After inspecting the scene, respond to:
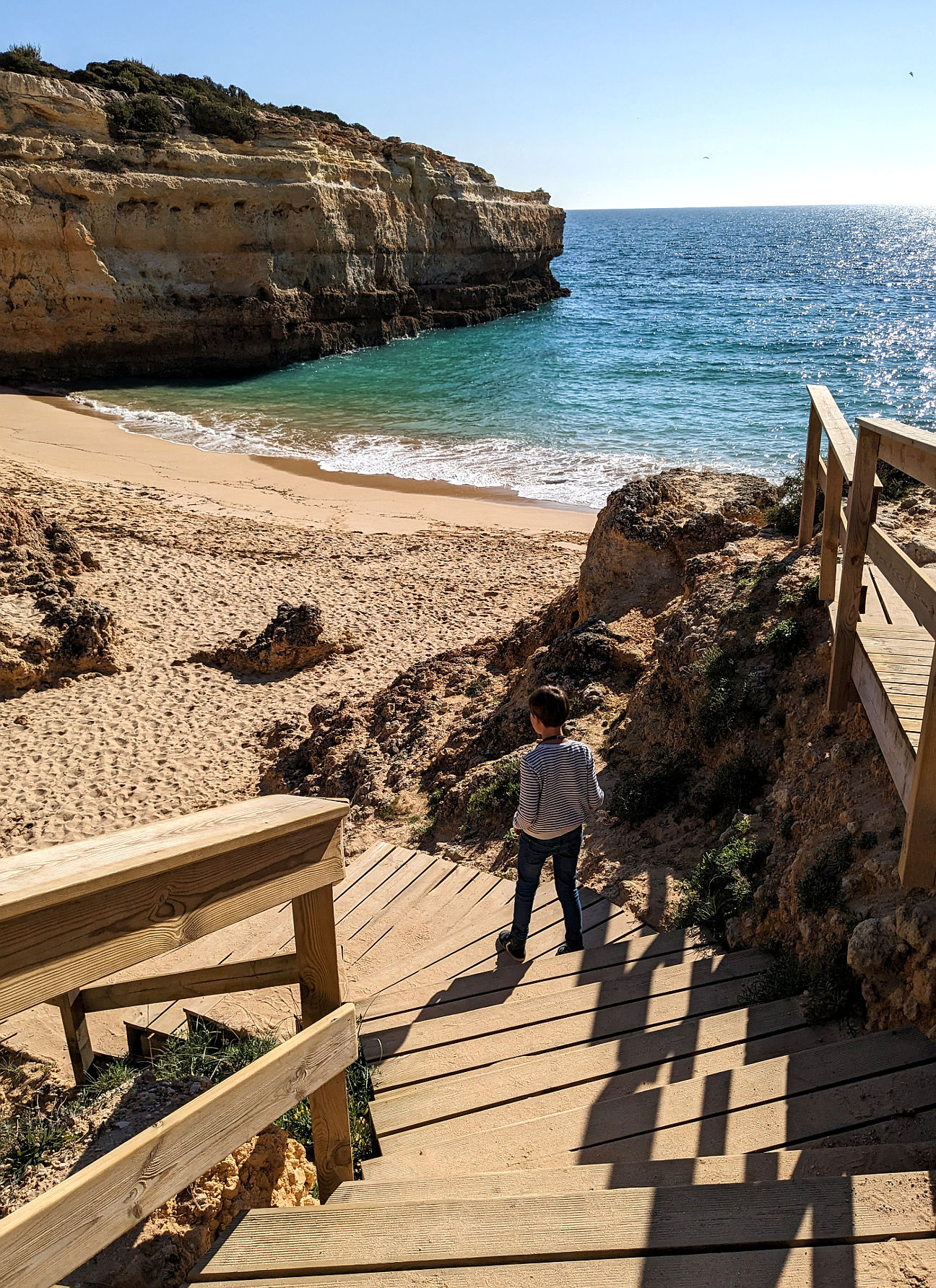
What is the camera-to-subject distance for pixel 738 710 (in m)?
5.17

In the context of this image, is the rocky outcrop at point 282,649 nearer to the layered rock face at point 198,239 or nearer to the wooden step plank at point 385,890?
the wooden step plank at point 385,890

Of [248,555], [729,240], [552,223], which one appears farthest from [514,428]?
[729,240]

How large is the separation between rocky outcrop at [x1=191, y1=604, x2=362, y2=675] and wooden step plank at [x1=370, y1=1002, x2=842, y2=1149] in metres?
7.33

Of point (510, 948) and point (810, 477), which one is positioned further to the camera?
point (810, 477)

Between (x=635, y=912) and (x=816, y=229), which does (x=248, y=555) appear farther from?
(x=816, y=229)

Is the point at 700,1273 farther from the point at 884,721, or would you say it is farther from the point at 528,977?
the point at 884,721

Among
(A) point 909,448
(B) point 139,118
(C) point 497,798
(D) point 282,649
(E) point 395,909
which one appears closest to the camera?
(A) point 909,448

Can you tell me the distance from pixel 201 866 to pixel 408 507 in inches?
611

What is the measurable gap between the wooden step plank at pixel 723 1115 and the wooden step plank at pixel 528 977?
83 centimetres

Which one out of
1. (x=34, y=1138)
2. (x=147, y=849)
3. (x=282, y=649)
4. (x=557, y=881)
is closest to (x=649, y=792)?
(x=557, y=881)

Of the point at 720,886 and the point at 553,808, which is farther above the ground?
the point at 553,808

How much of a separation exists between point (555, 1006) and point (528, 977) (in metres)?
0.37

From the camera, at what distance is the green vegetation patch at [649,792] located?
5176 millimetres

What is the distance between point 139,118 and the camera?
30281 mm
